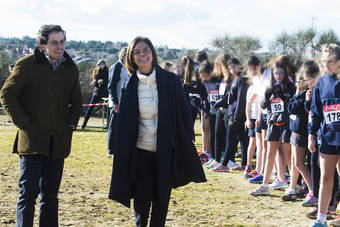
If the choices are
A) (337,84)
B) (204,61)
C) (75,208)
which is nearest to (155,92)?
(337,84)

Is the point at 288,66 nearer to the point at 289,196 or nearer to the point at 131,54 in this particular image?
the point at 289,196

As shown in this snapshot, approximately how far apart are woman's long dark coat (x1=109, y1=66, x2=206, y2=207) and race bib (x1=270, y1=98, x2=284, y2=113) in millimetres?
2660

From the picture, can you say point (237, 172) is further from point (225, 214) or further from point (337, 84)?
point (337, 84)

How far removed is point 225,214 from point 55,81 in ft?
8.57

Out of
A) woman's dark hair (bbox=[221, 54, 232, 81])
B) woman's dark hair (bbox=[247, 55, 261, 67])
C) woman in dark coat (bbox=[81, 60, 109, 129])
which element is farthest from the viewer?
woman in dark coat (bbox=[81, 60, 109, 129])

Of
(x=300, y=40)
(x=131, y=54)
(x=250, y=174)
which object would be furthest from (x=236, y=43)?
(x=131, y=54)

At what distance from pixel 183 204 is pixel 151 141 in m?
2.17

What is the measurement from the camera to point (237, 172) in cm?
841

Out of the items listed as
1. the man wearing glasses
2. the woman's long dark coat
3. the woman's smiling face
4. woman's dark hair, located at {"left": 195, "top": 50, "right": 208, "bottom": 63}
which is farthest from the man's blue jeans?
woman's dark hair, located at {"left": 195, "top": 50, "right": 208, "bottom": 63}

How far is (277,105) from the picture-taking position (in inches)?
253

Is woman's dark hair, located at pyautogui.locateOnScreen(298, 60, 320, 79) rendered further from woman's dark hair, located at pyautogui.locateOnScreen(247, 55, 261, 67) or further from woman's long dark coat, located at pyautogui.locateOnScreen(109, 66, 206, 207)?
woman's long dark coat, located at pyautogui.locateOnScreen(109, 66, 206, 207)

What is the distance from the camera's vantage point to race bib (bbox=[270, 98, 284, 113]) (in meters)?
6.38

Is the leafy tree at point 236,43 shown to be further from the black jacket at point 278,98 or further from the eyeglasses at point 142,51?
the eyeglasses at point 142,51

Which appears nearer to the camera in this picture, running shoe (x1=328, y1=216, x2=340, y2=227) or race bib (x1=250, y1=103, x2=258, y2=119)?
running shoe (x1=328, y1=216, x2=340, y2=227)
